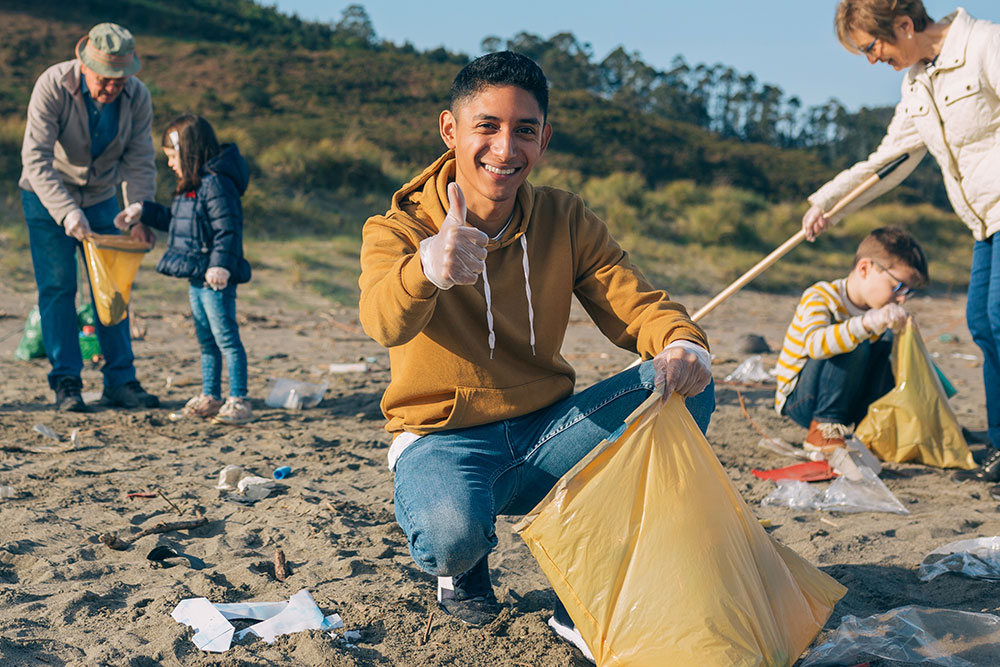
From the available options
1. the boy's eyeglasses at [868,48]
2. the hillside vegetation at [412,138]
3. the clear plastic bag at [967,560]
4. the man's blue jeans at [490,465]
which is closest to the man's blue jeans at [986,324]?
the boy's eyeglasses at [868,48]

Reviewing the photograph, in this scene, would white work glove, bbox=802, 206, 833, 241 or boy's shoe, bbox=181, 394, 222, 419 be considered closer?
white work glove, bbox=802, 206, 833, 241

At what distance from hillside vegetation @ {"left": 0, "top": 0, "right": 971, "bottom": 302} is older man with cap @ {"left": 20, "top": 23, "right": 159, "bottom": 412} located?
341 centimetres

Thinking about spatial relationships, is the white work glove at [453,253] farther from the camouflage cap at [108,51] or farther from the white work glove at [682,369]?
the camouflage cap at [108,51]

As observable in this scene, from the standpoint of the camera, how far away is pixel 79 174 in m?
4.52

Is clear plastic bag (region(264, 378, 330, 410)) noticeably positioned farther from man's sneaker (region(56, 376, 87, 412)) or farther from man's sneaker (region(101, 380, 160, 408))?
man's sneaker (region(56, 376, 87, 412))

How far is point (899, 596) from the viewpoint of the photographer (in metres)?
2.44

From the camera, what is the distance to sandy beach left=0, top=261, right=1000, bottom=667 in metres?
2.11

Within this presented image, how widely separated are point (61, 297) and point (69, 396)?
522 millimetres

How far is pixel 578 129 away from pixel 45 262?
918 inches

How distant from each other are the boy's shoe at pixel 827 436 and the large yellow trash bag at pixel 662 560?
1.93 metres

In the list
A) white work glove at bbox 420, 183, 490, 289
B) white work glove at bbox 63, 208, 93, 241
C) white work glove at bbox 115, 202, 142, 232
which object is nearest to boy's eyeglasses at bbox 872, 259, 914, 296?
white work glove at bbox 420, 183, 490, 289

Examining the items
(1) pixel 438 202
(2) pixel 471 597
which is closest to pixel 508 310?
(1) pixel 438 202

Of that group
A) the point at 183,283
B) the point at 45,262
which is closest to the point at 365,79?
the point at 183,283

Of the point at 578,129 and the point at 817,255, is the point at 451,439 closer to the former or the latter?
the point at 817,255
